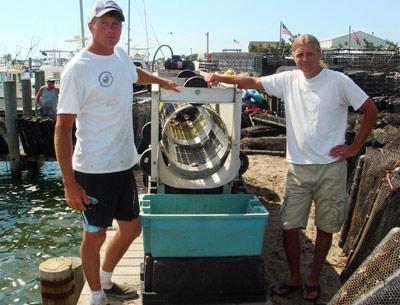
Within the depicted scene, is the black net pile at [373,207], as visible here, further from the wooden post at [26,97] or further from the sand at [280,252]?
the wooden post at [26,97]

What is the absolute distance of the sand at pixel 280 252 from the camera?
13.8 ft

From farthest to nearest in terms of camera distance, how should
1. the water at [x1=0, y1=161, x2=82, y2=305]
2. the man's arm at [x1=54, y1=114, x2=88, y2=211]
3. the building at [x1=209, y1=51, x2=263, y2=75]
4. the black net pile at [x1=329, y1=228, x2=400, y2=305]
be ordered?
1. the building at [x1=209, y1=51, x2=263, y2=75]
2. the water at [x1=0, y1=161, x2=82, y2=305]
3. the man's arm at [x1=54, y1=114, x2=88, y2=211]
4. the black net pile at [x1=329, y1=228, x2=400, y2=305]

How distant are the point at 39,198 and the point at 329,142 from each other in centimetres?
940

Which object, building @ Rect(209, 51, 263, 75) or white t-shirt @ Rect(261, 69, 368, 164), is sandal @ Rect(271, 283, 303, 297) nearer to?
white t-shirt @ Rect(261, 69, 368, 164)

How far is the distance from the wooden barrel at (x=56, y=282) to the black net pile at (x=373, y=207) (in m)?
2.34

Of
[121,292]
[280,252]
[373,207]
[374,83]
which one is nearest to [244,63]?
[374,83]

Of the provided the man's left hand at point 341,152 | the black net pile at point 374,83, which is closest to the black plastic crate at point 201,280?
the man's left hand at point 341,152

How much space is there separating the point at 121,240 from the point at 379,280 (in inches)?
74.6

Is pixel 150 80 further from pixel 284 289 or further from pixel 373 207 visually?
pixel 373 207

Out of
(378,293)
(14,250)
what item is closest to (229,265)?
(378,293)

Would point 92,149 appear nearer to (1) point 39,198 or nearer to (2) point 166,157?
(2) point 166,157

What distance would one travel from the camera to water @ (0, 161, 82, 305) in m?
6.92

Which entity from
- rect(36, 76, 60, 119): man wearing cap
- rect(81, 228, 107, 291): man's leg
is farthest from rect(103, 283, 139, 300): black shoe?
rect(36, 76, 60, 119): man wearing cap

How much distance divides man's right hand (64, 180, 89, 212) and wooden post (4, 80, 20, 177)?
1028 cm
